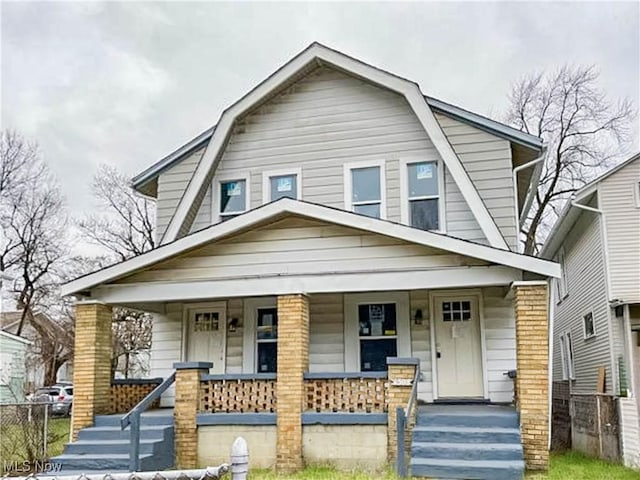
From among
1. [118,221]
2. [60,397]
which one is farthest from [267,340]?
[118,221]

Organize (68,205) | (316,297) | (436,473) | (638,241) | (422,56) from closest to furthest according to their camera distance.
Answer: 1. (436,473)
2. (316,297)
3. (638,241)
4. (422,56)
5. (68,205)

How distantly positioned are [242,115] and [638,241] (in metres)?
8.87

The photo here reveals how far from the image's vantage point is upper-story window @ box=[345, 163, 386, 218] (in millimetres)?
12508

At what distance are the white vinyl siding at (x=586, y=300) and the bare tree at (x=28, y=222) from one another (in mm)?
25256

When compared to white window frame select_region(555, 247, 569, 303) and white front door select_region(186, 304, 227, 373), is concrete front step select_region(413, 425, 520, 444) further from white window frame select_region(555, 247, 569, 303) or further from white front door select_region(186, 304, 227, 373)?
white window frame select_region(555, 247, 569, 303)

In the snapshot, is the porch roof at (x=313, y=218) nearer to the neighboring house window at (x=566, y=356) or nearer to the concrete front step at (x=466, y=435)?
the concrete front step at (x=466, y=435)

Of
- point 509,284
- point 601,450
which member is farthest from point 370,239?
point 601,450

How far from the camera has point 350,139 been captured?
12.8m

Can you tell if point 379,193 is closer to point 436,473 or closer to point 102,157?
→ point 436,473

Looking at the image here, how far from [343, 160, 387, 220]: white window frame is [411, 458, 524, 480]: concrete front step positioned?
4.98 m

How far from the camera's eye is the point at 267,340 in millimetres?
12734

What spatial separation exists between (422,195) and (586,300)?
7.03 meters

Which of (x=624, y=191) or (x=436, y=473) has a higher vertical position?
(x=624, y=191)


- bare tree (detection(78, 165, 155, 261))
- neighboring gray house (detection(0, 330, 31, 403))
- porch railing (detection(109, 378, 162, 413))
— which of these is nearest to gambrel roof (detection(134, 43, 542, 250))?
porch railing (detection(109, 378, 162, 413))
